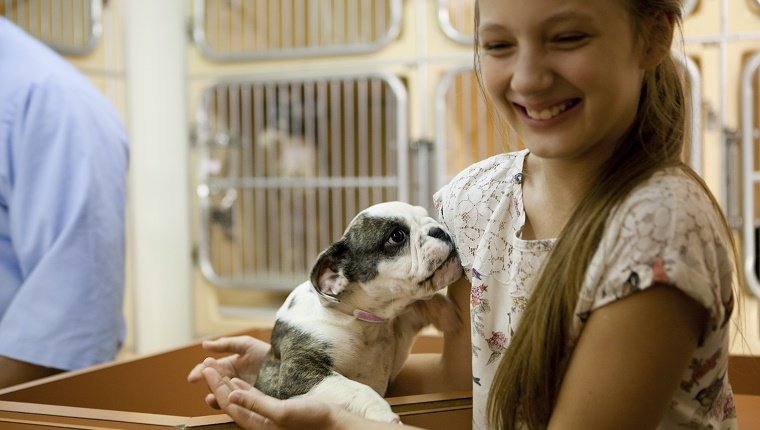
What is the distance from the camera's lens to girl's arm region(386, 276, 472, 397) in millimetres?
963

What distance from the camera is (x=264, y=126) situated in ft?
7.51

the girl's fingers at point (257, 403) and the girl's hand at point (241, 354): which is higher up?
the girl's fingers at point (257, 403)

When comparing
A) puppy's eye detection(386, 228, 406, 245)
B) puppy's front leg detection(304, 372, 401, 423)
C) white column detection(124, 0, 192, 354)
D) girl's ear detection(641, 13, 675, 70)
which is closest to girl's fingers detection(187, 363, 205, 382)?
puppy's front leg detection(304, 372, 401, 423)

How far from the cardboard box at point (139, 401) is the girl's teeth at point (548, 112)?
294 mm

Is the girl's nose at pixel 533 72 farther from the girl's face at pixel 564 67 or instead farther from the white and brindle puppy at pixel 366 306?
the white and brindle puppy at pixel 366 306

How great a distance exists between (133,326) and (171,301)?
13 cm

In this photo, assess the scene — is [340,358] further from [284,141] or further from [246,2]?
[246,2]

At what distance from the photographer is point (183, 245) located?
2.42m

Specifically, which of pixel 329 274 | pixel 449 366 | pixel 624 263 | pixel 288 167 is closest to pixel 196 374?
pixel 329 274

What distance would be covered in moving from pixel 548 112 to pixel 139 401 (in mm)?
577

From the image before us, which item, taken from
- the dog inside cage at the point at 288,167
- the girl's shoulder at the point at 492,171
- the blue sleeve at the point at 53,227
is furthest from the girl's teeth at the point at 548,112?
the dog inside cage at the point at 288,167

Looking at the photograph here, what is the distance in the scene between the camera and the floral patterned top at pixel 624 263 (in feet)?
2.12

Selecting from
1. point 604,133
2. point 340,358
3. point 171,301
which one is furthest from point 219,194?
point 604,133

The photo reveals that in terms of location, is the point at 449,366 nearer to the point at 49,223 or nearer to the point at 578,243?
the point at 578,243
